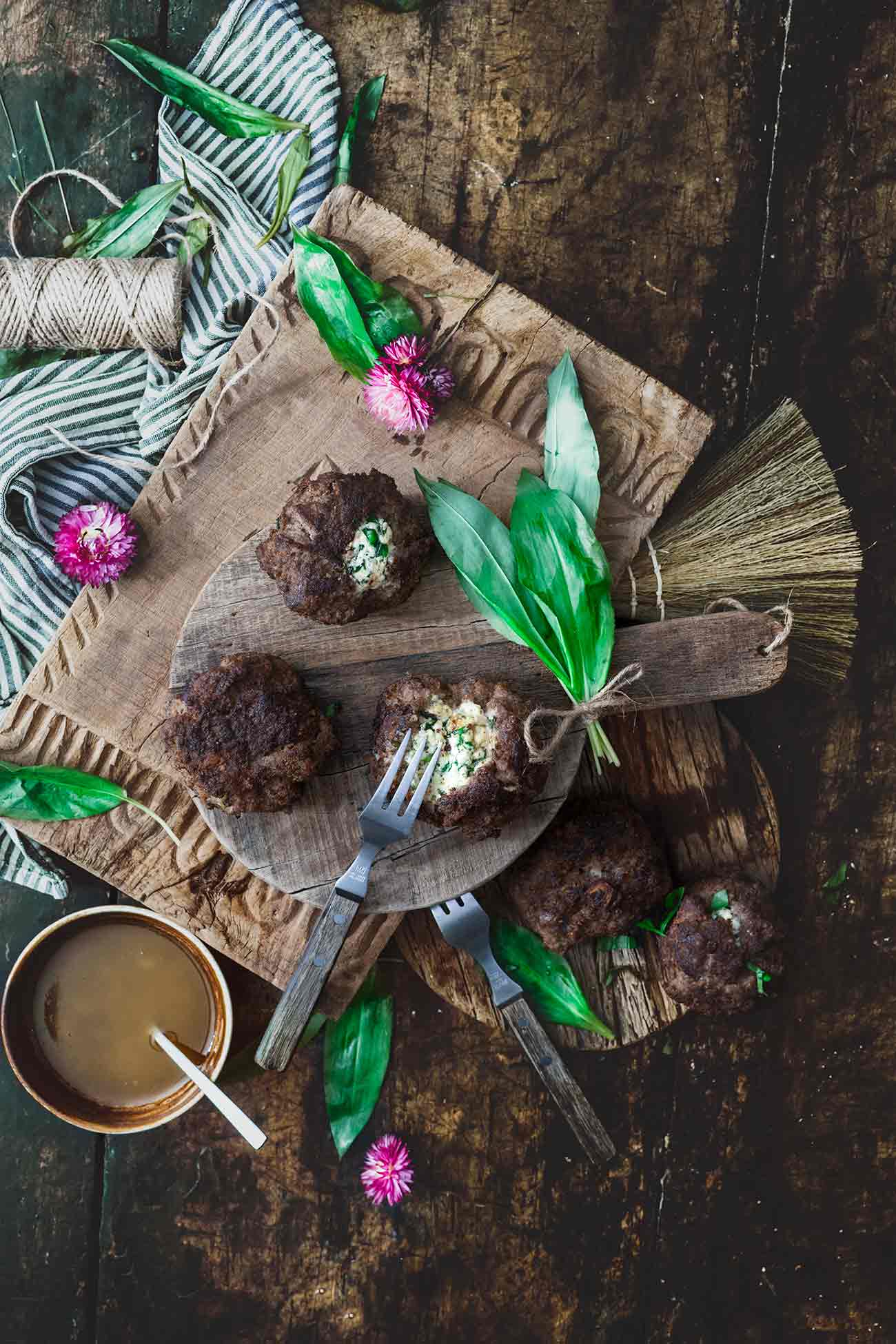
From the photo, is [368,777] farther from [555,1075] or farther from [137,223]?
[137,223]

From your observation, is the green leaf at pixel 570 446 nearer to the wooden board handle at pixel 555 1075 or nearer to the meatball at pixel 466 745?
the meatball at pixel 466 745

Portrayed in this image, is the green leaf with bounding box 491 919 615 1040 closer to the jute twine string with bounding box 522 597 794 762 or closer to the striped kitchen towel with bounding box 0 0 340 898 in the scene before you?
the jute twine string with bounding box 522 597 794 762

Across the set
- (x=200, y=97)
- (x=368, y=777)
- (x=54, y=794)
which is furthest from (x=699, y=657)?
(x=200, y=97)

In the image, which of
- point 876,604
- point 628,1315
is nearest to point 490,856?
point 876,604

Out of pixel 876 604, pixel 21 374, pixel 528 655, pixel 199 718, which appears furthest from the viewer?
pixel 876 604

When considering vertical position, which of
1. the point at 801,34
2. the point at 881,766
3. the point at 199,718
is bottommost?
the point at 881,766

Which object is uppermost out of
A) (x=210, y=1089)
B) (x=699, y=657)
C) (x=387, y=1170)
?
(x=699, y=657)

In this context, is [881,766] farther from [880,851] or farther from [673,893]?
[673,893]

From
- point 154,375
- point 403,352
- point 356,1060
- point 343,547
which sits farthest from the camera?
point 356,1060
